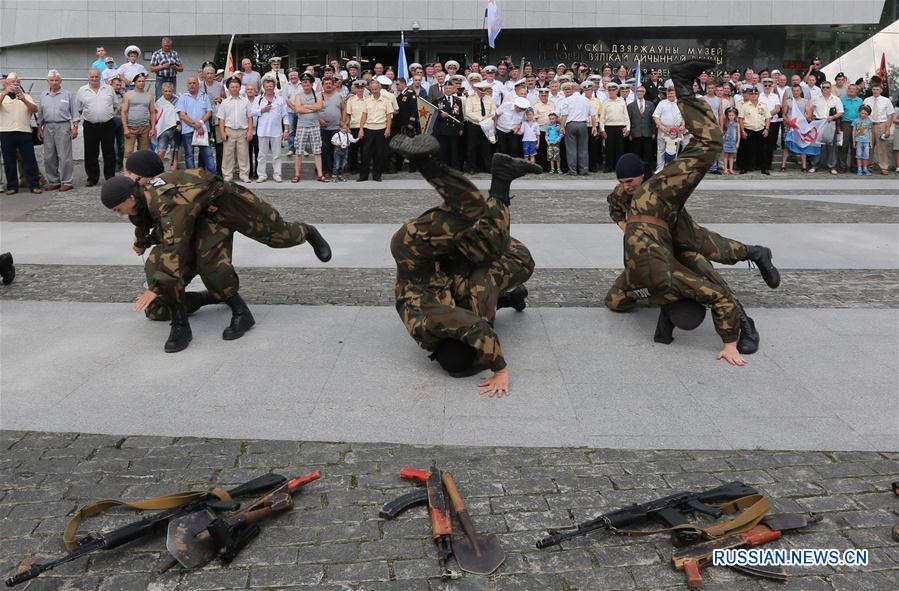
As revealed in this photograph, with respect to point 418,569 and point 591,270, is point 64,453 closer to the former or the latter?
point 418,569

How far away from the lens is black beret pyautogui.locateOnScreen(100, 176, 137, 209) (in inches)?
230

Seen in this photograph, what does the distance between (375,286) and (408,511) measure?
417cm

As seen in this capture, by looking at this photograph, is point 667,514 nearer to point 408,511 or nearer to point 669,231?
point 408,511

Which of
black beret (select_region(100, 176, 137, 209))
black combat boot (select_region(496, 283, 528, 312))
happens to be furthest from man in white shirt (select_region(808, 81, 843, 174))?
black beret (select_region(100, 176, 137, 209))

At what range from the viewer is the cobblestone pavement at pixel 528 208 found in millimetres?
11258

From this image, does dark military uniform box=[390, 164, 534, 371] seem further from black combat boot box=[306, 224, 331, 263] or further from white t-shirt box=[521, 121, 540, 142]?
white t-shirt box=[521, 121, 540, 142]

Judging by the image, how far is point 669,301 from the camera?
19.5ft

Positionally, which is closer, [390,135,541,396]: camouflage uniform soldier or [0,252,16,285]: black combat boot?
[390,135,541,396]: camouflage uniform soldier

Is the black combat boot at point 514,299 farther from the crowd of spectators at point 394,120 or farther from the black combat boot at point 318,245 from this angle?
the crowd of spectators at point 394,120

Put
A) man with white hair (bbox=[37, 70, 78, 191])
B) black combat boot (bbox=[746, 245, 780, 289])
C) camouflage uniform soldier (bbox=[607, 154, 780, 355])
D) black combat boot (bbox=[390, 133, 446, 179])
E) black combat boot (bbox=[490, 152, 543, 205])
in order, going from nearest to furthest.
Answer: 1. black combat boot (bbox=[390, 133, 446, 179])
2. black combat boot (bbox=[490, 152, 543, 205])
3. camouflage uniform soldier (bbox=[607, 154, 780, 355])
4. black combat boot (bbox=[746, 245, 780, 289])
5. man with white hair (bbox=[37, 70, 78, 191])

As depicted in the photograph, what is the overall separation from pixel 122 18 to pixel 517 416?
2679 cm

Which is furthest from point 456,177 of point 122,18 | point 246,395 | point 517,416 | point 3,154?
point 122,18

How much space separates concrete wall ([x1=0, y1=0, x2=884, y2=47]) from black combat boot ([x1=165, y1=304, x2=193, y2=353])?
74.1ft

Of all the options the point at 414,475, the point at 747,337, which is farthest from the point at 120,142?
the point at 414,475
